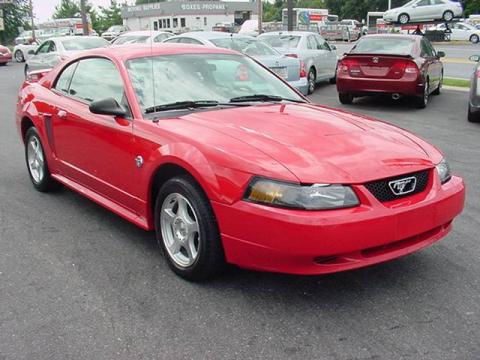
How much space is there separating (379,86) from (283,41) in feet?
14.2

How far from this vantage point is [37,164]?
5.75 meters

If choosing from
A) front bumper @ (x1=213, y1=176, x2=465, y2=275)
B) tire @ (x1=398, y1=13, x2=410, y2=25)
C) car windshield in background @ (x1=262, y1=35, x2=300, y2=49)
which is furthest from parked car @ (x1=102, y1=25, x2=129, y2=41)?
front bumper @ (x1=213, y1=176, x2=465, y2=275)

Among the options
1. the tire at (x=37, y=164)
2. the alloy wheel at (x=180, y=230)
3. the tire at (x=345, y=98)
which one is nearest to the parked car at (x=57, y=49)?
the tire at (x=345, y=98)

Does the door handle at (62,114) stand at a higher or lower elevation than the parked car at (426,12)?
lower

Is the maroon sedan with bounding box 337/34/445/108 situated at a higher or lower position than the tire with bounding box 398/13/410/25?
lower

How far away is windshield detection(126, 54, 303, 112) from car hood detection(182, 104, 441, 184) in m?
0.32

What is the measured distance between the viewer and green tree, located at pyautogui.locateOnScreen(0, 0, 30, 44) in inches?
2160

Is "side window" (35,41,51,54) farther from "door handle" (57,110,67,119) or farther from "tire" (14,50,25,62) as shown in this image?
"tire" (14,50,25,62)

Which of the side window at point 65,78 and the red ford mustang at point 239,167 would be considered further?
the side window at point 65,78

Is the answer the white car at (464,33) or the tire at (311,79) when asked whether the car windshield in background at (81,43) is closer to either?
the tire at (311,79)

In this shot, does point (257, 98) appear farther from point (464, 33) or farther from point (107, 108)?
point (464, 33)

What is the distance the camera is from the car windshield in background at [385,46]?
455 inches

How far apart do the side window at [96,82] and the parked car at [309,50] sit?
9.60 meters

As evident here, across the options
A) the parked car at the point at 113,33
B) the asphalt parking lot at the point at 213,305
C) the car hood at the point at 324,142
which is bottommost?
the asphalt parking lot at the point at 213,305
